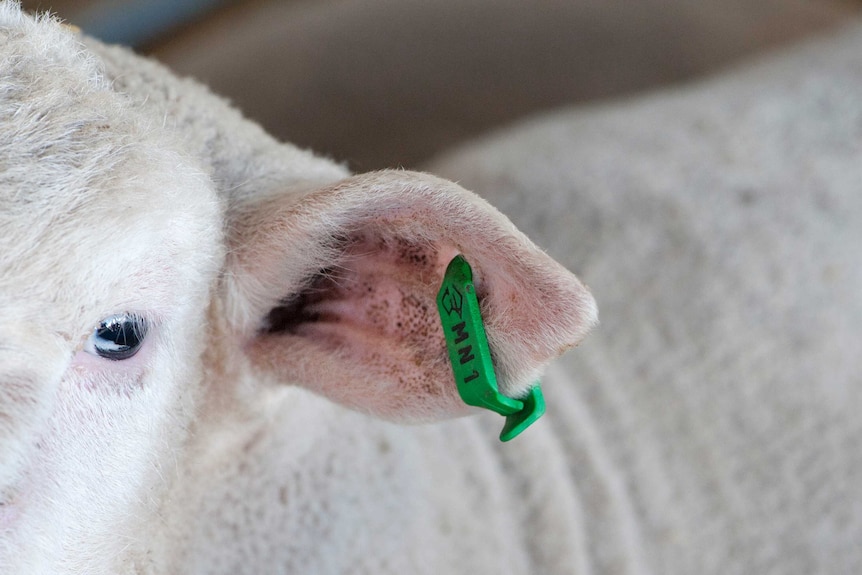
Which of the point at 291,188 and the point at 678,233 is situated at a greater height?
the point at 291,188

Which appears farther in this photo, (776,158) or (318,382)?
(776,158)

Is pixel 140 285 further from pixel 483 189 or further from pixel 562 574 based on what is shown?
pixel 483 189

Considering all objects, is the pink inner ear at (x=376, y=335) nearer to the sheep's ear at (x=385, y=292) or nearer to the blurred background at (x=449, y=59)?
the sheep's ear at (x=385, y=292)

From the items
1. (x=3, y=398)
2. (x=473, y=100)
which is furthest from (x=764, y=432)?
(x=473, y=100)

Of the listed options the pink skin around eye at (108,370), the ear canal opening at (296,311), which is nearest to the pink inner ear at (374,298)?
the ear canal opening at (296,311)

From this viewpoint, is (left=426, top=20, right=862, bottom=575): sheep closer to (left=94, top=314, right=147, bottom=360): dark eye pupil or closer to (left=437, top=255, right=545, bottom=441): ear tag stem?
(left=437, top=255, right=545, bottom=441): ear tag stem

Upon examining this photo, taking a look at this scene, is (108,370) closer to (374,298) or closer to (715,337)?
(374,298)

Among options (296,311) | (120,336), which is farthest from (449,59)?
(120,336)
